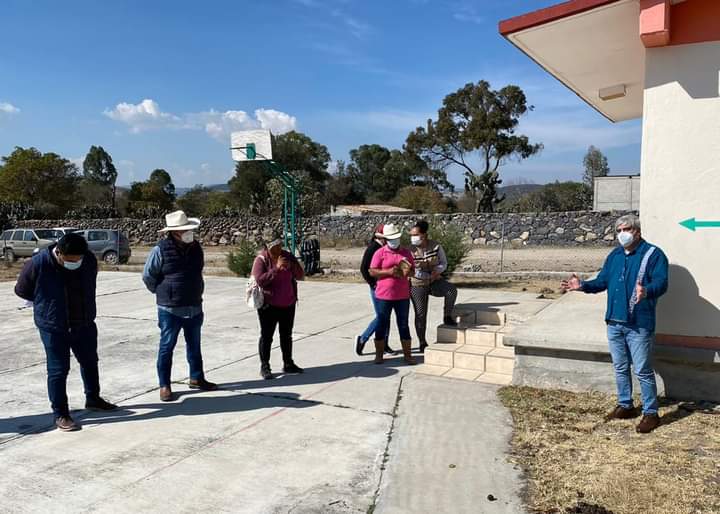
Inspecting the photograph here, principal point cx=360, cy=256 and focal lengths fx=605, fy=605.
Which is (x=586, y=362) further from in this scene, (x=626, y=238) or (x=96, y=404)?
(x=96, y=404)

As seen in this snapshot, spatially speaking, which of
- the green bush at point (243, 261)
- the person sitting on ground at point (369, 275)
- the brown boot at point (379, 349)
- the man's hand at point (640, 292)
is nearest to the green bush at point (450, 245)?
the green bush at point (243, 261)

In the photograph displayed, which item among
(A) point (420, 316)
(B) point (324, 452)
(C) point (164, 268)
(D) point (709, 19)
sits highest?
(D) point (709, 19)

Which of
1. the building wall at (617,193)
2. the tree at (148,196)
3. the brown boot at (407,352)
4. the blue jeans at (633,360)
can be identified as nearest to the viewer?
the blue jeans at (633,360)

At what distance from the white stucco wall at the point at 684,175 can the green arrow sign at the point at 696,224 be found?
3 centimetres

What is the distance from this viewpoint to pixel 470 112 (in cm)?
4181

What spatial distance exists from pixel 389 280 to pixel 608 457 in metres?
3.13

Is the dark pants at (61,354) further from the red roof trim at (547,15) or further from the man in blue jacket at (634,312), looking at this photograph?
the red roof trim at (547,15)

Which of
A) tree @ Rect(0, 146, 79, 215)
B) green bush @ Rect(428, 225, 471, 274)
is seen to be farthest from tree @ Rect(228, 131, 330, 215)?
green bush @ Rect(428, 225, 471, 274)

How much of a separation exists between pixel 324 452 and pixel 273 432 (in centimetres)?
59

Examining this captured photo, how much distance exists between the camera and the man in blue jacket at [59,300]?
4.90 metres

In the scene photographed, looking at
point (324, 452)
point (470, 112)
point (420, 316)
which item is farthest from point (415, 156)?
point (324, 452)

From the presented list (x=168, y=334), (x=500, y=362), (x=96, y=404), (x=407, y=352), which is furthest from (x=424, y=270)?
(x=96, y=404)

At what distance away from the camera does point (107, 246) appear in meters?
22.8

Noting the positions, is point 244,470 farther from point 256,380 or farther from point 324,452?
point 256,380
